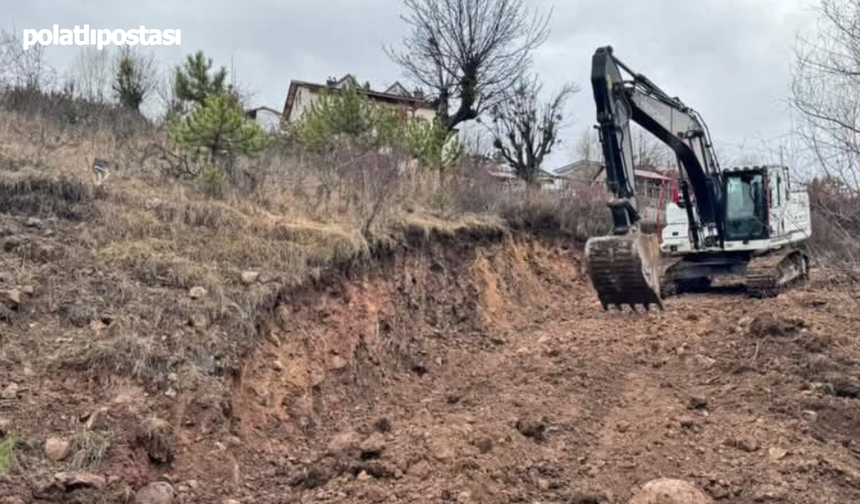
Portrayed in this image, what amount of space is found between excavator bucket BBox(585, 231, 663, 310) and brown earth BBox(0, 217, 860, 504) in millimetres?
701

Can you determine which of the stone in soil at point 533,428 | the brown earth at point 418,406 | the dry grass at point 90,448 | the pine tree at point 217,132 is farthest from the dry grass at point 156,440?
the pine tree at point 217,132

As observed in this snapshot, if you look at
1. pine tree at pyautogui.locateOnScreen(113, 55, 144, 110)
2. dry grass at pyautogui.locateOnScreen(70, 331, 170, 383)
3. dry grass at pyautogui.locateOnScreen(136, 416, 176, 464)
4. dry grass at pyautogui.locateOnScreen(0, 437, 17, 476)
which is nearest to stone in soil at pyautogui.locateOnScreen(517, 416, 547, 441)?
dry grass at pyautogui.locateOnScreen(136, 416, 176, 464)

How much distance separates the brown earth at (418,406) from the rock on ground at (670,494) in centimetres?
19

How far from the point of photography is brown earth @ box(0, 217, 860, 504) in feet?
15.3

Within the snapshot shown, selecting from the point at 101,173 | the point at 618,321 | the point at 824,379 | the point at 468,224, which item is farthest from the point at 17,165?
the point at 824,379

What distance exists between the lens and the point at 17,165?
294 inches

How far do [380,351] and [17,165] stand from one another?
13.3ft

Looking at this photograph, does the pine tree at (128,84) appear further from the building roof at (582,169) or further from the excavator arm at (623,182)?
the building roof at (582,169)

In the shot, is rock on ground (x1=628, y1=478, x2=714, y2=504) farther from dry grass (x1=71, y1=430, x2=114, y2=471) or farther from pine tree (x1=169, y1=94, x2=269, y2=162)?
pine tree (x1=169, y1=94, x2=269, y2=162)

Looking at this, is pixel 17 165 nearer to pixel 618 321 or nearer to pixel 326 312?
pixel 326 312

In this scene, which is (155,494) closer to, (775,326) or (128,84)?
(775,326)

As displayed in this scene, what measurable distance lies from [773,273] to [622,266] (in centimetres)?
467

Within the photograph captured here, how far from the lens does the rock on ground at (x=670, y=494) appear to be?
14.0 feet

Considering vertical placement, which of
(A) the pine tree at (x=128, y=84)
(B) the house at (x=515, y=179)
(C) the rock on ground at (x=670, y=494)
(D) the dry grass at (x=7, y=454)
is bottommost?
(C) the rock on ground at (x=670, y=494)
